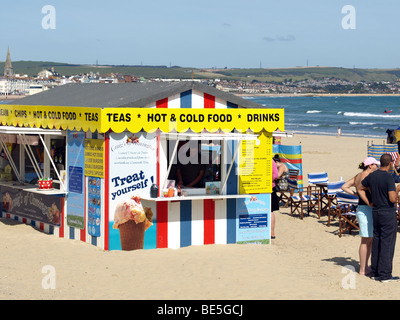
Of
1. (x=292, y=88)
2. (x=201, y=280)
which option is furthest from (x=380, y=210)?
(x=292, y=88)

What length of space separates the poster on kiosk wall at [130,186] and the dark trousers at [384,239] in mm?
3003

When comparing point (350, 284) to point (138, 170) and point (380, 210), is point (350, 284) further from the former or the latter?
point (138, 170)

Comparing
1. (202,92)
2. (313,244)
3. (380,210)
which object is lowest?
(313,244)

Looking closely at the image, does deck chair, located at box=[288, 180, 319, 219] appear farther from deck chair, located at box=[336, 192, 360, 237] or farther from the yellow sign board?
the yellow sign board

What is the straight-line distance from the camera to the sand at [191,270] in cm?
684

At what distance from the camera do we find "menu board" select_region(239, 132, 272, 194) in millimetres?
9438

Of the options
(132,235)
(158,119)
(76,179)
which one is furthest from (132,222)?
(158,119)

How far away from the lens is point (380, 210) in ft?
23.8

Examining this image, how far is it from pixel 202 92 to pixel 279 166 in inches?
120

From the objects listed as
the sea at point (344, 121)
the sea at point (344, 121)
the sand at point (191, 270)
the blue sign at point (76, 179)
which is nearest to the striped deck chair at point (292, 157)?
the sand at point (191, 270)

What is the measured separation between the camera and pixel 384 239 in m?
7.31

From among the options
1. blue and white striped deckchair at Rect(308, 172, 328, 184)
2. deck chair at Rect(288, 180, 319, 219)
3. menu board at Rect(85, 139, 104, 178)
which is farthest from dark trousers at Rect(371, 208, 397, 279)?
blue and white striped deckchair at Rect(308, 172, 328, 184)

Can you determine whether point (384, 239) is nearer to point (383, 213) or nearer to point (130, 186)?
point (383, 213)

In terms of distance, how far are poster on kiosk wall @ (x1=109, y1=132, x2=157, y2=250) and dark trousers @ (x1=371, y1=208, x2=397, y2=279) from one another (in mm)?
3003
